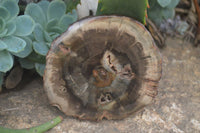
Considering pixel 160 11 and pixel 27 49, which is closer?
pixel 27 49

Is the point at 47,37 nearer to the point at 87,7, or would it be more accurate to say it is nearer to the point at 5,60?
the point at 5,60

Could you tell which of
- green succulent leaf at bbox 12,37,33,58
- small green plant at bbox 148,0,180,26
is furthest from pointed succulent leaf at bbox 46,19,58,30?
small green plant at bbox 148,0,180,26

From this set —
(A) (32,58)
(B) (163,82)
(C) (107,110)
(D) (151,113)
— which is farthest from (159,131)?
(A) (32,58)

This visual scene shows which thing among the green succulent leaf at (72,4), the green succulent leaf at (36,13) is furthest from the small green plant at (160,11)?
the green succulent leaf at (36,13)

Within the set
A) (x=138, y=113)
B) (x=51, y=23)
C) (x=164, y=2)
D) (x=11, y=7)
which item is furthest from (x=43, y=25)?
(x=164, y=2)

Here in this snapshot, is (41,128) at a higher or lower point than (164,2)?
lower

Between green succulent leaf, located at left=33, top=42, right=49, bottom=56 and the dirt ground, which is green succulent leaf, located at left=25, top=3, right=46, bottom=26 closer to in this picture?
green succulent leaf, located at left=33, top=42, right=49, bottom=56
